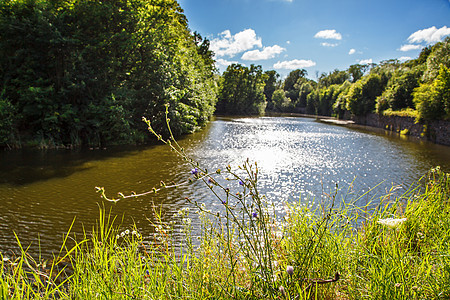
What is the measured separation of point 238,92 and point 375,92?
28.2 metres

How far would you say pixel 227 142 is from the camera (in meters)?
20.6

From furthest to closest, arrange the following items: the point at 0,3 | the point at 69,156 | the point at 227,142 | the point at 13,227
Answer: the point at 227,142 < the point at 0,3 < the point at 69,156 < the point at 13,227

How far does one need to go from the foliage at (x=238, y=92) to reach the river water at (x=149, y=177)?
142ft

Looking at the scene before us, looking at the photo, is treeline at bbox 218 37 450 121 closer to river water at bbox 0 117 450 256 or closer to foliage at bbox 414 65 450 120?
foliage at bbox 414 65 450 120

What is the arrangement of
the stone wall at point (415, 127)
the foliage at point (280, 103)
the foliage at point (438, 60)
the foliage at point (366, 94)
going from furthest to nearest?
the foliage at point (280, 103)
the foliage at point (366, 94)
the foliage at point (438, 60)
the stone wall at point (415, 127)

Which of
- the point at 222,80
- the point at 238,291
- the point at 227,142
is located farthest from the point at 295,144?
the point at 222,80

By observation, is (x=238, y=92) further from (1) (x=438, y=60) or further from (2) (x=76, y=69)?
(2) (x=76, y=69)

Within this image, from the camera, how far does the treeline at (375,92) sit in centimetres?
2414

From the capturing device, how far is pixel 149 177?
11.0 meters

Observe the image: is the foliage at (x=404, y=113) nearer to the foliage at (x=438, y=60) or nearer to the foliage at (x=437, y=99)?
the foliage at (x=437, y=99)

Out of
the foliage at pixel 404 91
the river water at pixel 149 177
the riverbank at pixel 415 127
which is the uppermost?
the foliage at pixel 404 91

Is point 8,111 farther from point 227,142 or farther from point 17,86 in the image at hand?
point 227,142

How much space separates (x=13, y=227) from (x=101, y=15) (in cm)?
1420

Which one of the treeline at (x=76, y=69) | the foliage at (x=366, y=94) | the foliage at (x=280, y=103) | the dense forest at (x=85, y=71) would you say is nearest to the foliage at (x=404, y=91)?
the foliage at (x=366, y=94)
